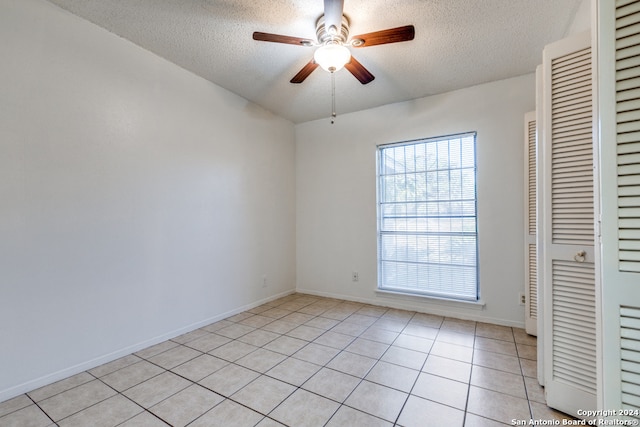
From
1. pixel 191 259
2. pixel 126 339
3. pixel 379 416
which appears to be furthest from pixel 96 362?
pixel 379 416

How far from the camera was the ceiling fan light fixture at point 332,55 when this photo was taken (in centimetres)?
192

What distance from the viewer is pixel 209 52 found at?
253cm

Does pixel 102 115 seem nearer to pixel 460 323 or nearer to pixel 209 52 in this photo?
pixel 209 52

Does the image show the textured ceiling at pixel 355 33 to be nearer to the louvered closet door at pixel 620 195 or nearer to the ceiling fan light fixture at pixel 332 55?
the ceiling fan light fixture at pixel 332 55

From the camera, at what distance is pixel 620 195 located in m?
0.91

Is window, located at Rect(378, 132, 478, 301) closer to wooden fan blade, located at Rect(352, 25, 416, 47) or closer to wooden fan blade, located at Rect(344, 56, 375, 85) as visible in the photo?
wooden fan blade, located at Rect(344, 56, 375, 85)

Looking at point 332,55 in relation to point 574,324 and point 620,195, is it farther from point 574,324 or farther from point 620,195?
point 574,324

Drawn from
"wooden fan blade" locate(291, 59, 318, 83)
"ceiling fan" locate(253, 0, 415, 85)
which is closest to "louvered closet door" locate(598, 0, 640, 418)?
"ceiling fan" locate(253, 0, 415, 85)

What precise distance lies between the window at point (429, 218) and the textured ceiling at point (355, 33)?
0.76 meters

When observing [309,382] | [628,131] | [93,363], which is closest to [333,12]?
[628,131]

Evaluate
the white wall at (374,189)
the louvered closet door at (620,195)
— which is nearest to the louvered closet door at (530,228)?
the white wall at (374,189)

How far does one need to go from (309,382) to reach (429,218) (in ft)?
7.58

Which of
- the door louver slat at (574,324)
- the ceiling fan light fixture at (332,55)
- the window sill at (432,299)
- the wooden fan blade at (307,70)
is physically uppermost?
the wooden fan blade at (307,70)

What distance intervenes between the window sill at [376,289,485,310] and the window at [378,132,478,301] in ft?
0.15
